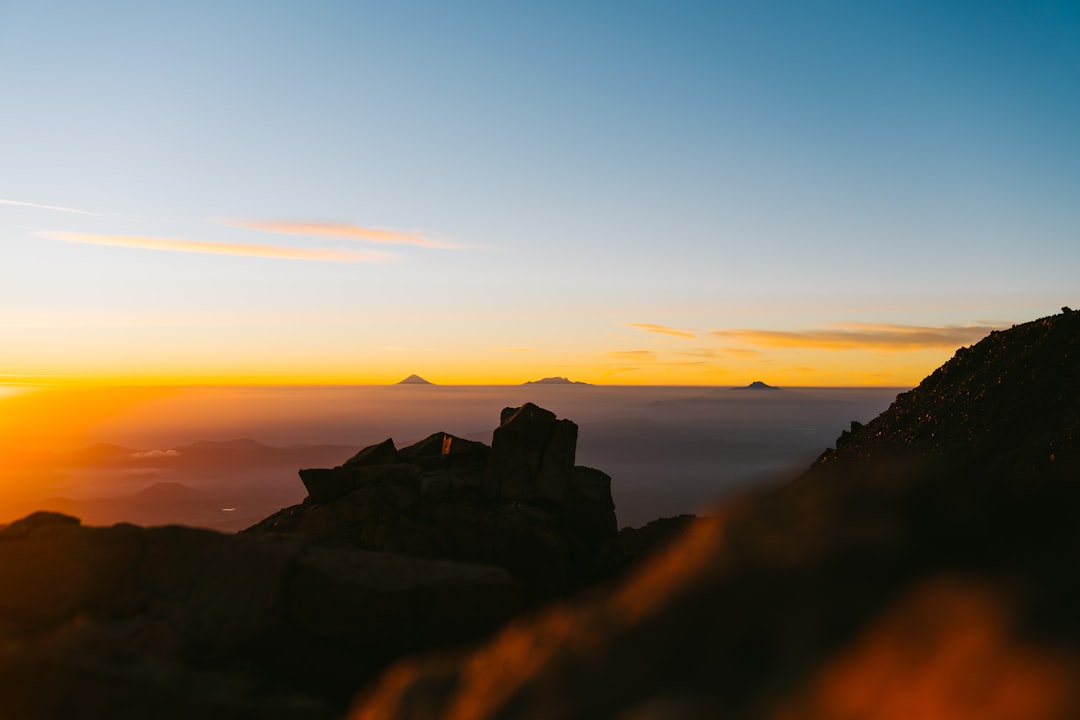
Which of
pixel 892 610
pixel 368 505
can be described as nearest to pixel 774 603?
pixel 892 610

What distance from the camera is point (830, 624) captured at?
197 inches

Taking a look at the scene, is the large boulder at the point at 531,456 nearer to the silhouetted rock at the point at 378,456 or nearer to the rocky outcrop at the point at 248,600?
the silhouetted rock at the point at 378,456

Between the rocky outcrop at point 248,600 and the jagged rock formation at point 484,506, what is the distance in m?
10.1

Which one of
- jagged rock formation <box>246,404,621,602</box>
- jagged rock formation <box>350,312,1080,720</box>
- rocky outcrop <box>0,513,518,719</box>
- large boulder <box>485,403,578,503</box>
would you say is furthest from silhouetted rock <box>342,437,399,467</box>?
jagged rock formation <box>350,312,1080,720</box>

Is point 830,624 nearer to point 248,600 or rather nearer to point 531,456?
point 248,600

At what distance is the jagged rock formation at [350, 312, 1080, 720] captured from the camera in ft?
13.9

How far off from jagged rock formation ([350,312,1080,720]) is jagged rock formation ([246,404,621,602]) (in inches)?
561

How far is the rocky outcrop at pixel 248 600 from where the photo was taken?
980 cm

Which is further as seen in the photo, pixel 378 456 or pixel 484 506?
pixel 378 456

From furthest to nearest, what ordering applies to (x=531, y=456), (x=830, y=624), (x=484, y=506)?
(x=531, y=456) < (x=484, y=506) < (x=830, y=624)

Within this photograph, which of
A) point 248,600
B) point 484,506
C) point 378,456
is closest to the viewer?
point 248,600

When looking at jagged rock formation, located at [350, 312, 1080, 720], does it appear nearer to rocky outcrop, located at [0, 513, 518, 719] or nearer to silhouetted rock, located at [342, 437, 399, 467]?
rocky outcrop, located at [0, 513, 518, 719]

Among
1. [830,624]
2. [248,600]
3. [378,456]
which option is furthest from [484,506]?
[830,624]

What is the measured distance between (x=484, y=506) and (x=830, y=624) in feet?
61.4
